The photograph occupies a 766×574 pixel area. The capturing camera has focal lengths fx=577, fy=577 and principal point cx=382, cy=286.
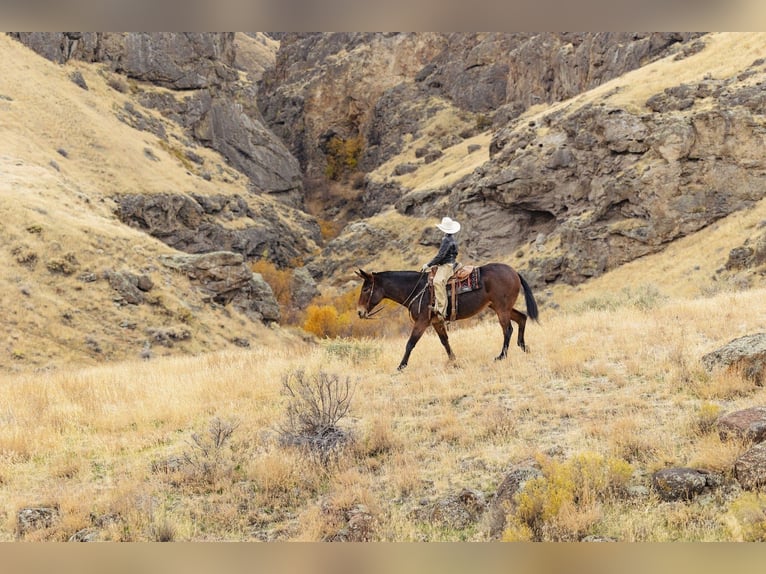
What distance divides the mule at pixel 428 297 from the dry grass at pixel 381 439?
0.78 m

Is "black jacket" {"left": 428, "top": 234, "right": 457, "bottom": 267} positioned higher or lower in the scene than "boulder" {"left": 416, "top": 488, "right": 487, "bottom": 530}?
higher

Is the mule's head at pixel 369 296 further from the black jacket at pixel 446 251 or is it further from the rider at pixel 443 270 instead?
the black jacket at pixel 446 251

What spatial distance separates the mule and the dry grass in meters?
0.78

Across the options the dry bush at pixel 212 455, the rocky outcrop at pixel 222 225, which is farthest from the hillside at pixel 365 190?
the dry bush at pixel 212 455

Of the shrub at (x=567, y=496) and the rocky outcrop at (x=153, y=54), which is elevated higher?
the rocky outcrop at (x=153, y=54)

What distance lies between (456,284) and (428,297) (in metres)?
0.64

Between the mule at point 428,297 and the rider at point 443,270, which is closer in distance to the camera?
the rider at point 443,270

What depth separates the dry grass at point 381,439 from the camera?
553 centimetres

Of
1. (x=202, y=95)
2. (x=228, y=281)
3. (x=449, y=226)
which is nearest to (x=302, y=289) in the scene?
(x=228, y=281)

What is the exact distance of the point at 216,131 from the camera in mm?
87750

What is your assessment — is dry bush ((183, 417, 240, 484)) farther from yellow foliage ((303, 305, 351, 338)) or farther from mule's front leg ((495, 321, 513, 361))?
yellow foliage ((303, 305, 351, 338))

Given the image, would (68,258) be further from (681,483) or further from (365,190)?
(365,190)

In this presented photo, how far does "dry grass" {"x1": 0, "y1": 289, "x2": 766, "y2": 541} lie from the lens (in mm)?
5531

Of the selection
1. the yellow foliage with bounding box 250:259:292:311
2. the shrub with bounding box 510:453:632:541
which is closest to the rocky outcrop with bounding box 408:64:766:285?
the yellow foliage with bounding box 250:259:292:311
